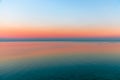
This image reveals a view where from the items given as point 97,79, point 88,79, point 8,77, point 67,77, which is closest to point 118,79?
point 97,79

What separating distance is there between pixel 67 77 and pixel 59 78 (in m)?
1.29

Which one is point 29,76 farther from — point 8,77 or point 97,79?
point 97,79

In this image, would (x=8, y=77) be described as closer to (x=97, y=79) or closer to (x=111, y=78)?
(x=97, y=79)

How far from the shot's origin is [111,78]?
18297mm

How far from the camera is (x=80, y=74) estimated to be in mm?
19953

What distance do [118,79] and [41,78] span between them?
36.8ft

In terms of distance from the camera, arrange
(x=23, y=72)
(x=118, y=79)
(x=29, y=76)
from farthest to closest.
A: (x=23, y=72) < (x=29, y=76) < (x=118, y=79)

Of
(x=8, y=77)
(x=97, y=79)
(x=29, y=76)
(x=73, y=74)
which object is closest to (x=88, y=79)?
(x=97, y=79)

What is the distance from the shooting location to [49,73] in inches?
803

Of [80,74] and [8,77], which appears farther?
[80,74]

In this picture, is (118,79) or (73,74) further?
(73,74)

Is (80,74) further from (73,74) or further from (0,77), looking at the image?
(0,77)

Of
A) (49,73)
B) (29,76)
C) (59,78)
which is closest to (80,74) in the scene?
(59,78)

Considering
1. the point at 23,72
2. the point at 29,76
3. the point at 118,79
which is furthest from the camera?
the point at 23,72
